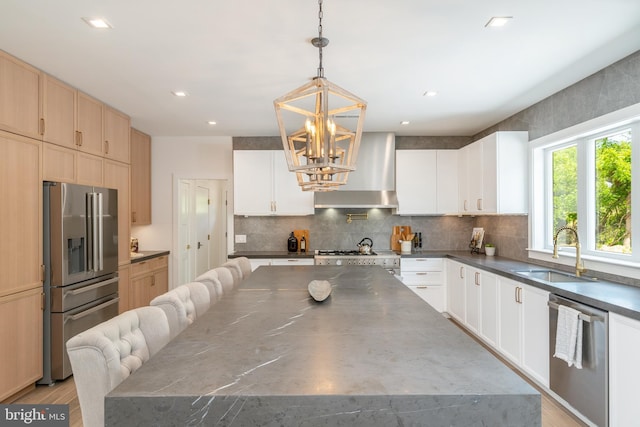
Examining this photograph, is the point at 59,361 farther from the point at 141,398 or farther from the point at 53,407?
the point at 141,398

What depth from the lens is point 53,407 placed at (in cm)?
255

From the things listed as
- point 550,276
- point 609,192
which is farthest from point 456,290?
point 609,192

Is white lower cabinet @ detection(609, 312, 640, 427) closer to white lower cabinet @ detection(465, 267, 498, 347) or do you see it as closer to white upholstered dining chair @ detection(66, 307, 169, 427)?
white lower cabinet @ detection(465, 267, 498, 347)

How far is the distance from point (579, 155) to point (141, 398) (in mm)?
3601

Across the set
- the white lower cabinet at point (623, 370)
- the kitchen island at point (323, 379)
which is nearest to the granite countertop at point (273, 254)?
Answer: the kitchen island at point (323, 379)

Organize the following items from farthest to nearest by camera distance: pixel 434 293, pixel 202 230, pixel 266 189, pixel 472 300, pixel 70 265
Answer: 1. pixel 202 230
2. pixel 266 189
3. pixel 434 293
4. pixel 472 300
5. pixel 70 265

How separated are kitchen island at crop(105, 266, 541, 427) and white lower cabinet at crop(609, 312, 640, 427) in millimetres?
1169

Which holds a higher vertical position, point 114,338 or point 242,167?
point 242,167

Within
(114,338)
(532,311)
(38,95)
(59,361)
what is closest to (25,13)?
(38,95)

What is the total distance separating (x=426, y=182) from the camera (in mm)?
4934

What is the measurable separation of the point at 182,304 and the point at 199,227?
4501 millimetres

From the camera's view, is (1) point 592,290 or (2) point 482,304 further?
(2) point 482,304

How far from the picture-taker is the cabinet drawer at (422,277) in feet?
15.4

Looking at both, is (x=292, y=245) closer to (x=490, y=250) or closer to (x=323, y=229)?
(x=323, y=229)
